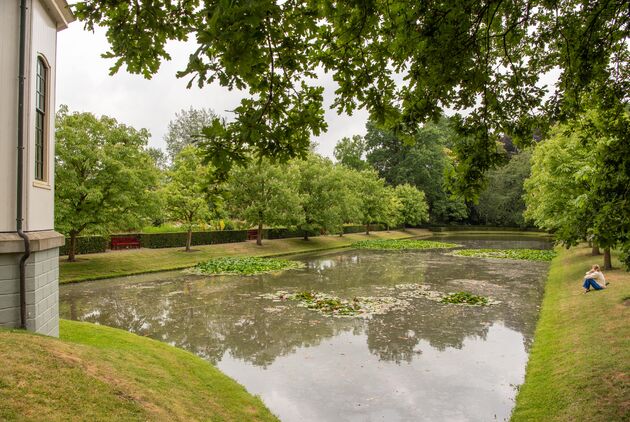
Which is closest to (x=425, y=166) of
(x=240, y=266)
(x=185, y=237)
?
(x=185, y=237)

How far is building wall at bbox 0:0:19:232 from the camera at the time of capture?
7.29 metres

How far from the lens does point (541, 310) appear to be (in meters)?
15.1

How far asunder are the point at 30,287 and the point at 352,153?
2760 inches

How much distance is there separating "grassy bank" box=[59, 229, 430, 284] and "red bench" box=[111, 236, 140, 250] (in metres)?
0.98

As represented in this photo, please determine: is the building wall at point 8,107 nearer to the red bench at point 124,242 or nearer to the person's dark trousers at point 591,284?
the person's dark trousers at point 591,284

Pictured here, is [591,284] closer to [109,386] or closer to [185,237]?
[109,386]

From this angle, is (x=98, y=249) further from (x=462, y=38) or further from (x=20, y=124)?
(x=462, y=38)

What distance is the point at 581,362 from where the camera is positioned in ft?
28.6

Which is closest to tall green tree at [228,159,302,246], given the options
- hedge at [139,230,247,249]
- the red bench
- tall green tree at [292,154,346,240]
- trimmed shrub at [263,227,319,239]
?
hedge at [139,230,247,249]

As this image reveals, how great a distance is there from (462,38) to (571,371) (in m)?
6.77

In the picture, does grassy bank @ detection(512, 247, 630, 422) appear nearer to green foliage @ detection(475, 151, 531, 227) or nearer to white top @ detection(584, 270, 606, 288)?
white top @ detection(584, 270, 606, 288)

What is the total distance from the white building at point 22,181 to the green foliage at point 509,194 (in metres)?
64.5

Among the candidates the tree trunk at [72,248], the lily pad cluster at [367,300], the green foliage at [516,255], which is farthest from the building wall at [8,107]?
the green foliage at [516,255]

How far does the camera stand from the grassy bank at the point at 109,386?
15.5 ft
